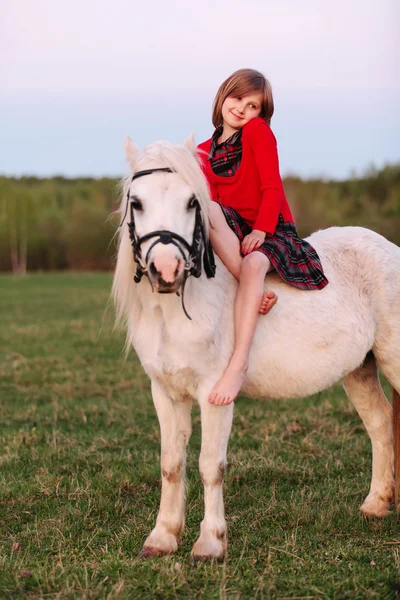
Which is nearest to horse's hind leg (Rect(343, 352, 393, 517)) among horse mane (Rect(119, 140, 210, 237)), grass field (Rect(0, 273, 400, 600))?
grass field (Rect(0, 273, 400, 600))

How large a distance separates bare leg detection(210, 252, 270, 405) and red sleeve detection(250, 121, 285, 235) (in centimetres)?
20

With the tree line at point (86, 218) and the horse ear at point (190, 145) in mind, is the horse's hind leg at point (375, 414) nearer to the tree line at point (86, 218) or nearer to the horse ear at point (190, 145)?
the horse ear at point (190, 145)

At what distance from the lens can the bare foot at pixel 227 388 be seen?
11.1 feet

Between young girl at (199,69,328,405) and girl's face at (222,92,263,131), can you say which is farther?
girl's face at (222,92,263,131)

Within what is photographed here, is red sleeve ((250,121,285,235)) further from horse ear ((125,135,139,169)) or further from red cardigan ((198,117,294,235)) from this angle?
horse ear ((125,135,139,169))

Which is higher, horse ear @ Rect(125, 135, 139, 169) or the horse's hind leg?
horse ear @ Rect(125, 135, 139, 169)

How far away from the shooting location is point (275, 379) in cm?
373

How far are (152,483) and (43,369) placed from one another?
4.70 m

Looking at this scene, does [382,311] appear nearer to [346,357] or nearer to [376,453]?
[346,357]

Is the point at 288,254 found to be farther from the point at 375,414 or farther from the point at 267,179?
the point at 375,414

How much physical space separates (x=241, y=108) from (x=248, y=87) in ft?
0.41

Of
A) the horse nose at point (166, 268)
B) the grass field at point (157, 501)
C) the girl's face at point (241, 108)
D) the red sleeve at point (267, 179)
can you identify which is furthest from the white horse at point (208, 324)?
the girl's face at point (241, 108)

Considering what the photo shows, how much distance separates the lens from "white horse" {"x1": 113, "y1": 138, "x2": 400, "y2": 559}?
A: 3092mm

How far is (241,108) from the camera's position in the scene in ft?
12.5
